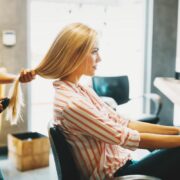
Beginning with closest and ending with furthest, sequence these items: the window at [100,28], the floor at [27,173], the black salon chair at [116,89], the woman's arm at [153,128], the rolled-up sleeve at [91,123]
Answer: the rolled-up sleeve at [91,123], the woman's arm at [153,128], the floor at [27,173], the black salon chair at [116,89], the window at [100,28]

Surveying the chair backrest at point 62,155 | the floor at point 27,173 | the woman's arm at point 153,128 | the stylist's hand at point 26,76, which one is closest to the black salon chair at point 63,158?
the chair backrest at point 62,155

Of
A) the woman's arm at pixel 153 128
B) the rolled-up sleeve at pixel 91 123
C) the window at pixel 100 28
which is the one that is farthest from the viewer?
the window at pixel 100 28

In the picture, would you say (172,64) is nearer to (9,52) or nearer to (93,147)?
(9,52)

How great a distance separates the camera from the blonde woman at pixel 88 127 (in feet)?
4.12

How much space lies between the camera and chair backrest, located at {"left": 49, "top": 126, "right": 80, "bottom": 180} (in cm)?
124

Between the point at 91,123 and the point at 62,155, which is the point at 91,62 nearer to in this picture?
the point at 91,123

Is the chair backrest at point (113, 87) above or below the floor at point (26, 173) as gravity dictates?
above

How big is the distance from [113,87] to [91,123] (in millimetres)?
2385

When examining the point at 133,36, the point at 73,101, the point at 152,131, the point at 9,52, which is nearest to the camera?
the point at 73,101

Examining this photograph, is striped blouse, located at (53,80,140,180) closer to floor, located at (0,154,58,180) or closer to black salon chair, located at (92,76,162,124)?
floor, located at (0,154,58,180)

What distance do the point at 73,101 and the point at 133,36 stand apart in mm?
4148

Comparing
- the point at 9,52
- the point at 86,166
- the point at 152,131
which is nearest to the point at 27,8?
the point at 9,52

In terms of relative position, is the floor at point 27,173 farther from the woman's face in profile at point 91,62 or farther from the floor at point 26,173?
the woman's face in profile at point 91,62

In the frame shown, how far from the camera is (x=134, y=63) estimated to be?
18.5 ft
